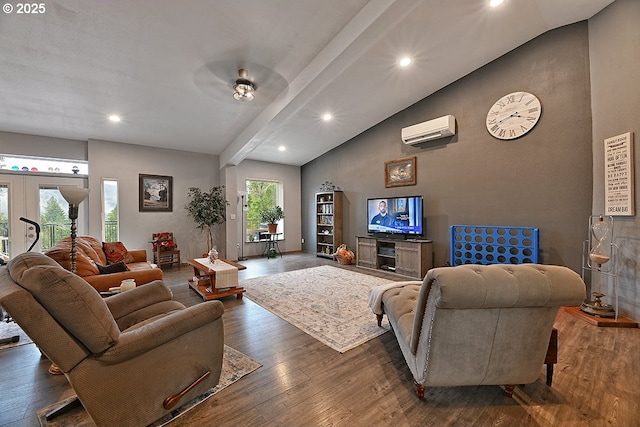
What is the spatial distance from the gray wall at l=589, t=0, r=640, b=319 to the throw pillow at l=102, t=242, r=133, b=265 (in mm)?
6630

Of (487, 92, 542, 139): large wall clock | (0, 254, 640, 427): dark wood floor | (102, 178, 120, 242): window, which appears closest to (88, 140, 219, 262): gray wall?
(102, 178, 120, 242): window

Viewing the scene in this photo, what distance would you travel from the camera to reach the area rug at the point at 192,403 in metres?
1.50

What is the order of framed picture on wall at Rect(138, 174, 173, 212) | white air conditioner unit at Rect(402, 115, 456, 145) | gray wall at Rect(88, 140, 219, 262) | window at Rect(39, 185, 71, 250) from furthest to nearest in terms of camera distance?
1. framed picture on wall at Rect(138, 174, 173, 212)
2. gray wall at Rect(88, 140, 219, 262)
3. window at Rect(39, 185, 71, 250)
4. white air conditioner unit at Rect(402, 115, 456, 145)

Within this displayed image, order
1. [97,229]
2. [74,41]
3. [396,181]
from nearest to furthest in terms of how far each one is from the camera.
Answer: [74,41] < [97,229] < [396,181]

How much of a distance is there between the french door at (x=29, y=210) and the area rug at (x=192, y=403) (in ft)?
14.7

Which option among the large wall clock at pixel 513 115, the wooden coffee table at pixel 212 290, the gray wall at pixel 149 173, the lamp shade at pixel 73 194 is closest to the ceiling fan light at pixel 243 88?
the lamp shade at pixel 73 194

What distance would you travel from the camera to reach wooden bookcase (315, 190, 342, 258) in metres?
6.73

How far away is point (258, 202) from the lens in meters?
7.48

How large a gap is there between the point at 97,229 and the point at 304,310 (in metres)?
4.74

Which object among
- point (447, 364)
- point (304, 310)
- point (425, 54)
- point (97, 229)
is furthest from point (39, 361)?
point (425, 54)

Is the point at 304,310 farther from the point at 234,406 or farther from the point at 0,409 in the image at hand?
the point at 0,409

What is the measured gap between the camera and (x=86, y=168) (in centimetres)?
541

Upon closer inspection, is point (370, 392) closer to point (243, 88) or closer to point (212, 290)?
point (212, 290)

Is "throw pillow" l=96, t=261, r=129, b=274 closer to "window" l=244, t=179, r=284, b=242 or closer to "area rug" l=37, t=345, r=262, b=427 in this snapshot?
"area rug" l=37, t=345, r=262, b=427
